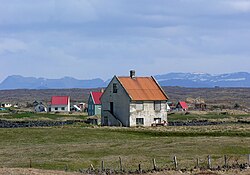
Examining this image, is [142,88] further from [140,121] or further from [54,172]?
[54,172]

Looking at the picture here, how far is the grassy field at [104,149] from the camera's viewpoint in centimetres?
4538

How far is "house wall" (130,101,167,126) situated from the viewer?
302ft

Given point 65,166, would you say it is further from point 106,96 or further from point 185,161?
point 106,96

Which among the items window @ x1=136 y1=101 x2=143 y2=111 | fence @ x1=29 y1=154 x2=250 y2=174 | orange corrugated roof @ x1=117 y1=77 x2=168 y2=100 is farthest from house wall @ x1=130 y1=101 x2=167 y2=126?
fence @ x1=29 y1=154 x2=250 y2=174

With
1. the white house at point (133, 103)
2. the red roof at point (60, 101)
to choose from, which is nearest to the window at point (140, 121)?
the white house at point (133, 103)

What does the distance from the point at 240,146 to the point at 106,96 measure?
4682 centimetres

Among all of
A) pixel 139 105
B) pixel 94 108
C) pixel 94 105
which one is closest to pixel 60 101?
pixel 94 105

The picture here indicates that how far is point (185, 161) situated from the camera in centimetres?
4453

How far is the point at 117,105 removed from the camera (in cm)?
9556

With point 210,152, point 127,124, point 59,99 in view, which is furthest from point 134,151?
point 59,99

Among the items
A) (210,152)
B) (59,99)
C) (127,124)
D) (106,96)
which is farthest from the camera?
(59,99)

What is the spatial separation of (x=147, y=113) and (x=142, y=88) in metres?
5.00

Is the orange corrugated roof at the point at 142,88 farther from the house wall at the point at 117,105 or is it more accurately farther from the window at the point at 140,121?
the window at the point at 140,121

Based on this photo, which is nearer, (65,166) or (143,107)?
(65,166)
